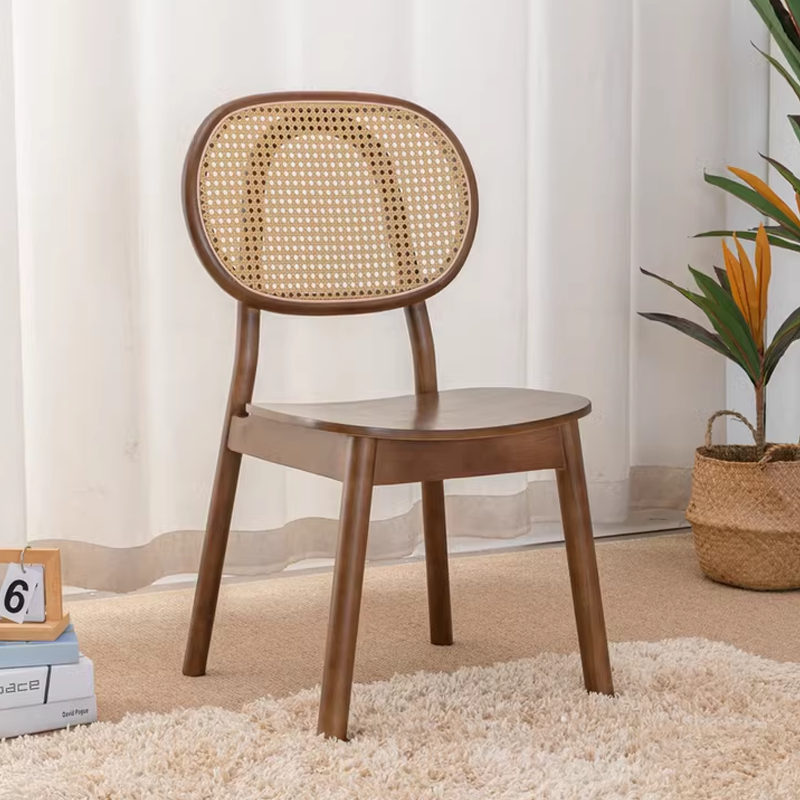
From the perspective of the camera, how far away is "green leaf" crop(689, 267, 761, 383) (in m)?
2.14

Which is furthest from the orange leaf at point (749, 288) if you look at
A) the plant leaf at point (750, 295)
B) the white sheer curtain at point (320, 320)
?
the white sheer curtain at point (320, 320)

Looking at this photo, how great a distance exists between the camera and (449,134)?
173cm

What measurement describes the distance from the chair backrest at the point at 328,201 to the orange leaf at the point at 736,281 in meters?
0.60

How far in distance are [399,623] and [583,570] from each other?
50 centimetres

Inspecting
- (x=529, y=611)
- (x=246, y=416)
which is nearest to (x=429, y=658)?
(x=529, y=611)

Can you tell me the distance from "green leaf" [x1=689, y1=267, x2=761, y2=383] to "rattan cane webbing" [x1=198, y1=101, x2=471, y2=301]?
63 centimetres

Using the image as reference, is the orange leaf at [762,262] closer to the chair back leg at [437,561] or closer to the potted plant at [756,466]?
the potted plant at [756,466]

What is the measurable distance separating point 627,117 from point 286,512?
1.09m

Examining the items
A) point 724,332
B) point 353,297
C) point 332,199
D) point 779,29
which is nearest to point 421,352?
point 353,297

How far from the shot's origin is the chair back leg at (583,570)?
148cm

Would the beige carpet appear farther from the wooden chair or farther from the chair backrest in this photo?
the chair backrest

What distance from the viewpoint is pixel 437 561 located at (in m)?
1.76

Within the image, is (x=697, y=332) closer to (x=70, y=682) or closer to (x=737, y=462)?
(x=737, y=462)

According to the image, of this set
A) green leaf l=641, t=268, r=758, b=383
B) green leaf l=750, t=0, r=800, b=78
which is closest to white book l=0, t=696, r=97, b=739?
green leaf l=641, t=268, r=758, b=383
